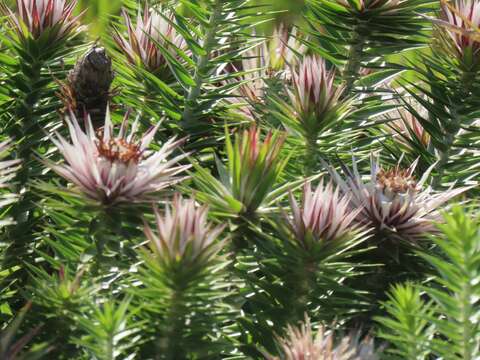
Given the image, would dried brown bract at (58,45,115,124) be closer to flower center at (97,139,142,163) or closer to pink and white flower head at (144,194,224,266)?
flower center at (97,139,142,163)

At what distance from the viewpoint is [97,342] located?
716 mm

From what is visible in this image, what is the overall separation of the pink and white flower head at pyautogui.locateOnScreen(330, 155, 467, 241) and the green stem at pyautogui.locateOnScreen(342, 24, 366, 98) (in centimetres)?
29

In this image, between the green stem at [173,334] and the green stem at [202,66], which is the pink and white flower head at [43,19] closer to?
the green stem at [202,66]

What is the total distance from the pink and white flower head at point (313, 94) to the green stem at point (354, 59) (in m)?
0.20

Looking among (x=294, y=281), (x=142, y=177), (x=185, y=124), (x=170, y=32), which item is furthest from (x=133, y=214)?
(x=170, y=32)

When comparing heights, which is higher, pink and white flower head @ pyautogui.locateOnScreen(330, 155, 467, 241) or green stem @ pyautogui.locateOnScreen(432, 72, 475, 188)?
green stem @ pyautogui.locateOnScreen(432, 72, 475, 188)

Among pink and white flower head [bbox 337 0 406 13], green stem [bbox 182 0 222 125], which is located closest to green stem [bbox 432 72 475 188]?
pink and white flower head [bbox 337 0 406 13]

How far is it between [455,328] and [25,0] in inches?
24.9

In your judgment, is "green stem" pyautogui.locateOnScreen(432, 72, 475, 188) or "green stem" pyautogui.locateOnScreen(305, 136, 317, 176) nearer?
"green stem" pyautogui.locateOnScreen(305, 136, 317, 176)

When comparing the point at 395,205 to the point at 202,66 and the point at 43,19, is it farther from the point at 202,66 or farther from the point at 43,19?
the point at 43,19

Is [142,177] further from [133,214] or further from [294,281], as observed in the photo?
[294,281]

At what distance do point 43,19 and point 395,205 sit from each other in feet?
1.58

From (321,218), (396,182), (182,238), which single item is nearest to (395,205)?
(396,182)

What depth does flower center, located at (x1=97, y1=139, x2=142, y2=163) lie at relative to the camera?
0.77m
